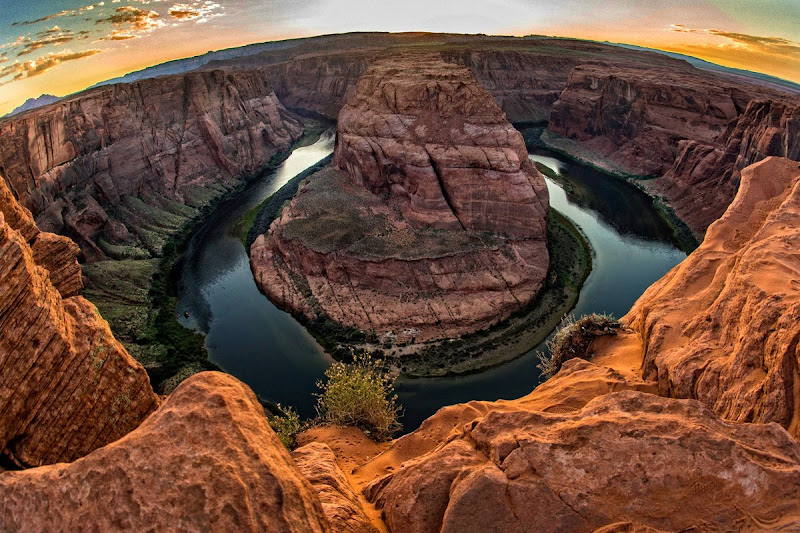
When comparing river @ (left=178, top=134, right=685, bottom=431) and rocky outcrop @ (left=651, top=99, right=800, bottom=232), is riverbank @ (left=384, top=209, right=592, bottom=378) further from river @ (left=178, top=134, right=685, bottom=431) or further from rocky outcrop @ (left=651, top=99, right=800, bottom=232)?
rocky outcrop @ (left=651, top=99, right=800, bottom=232)

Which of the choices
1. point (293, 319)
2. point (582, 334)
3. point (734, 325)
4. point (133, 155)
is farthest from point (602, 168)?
point (133, 155)

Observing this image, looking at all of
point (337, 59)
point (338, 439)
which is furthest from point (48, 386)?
point (337, 59)

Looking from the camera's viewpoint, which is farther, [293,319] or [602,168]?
[602,168]

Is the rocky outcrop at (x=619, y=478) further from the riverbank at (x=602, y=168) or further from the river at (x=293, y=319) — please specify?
the riverbank at (x=602, y=168)

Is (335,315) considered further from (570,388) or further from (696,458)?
(696,458)

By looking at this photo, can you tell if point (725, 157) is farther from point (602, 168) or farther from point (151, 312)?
point (151, 312)

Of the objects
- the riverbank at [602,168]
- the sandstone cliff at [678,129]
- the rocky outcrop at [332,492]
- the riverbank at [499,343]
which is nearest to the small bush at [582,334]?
the riverbank at [499,343]
